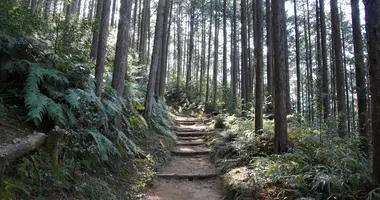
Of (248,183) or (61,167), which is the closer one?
(61,167)

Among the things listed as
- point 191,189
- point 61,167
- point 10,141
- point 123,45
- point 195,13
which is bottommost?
point 191,189

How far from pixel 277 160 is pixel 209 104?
1511 cm

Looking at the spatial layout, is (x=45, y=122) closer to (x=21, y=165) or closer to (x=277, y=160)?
(x=21, y=165)

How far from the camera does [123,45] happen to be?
7668 mm

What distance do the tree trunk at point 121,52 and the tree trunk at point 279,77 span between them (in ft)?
13.7

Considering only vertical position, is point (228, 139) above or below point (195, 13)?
below

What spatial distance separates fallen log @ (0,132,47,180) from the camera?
3.07m

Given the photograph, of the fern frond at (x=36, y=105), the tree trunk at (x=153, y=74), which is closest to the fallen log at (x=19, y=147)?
the fern frond at (x=36, y=105)

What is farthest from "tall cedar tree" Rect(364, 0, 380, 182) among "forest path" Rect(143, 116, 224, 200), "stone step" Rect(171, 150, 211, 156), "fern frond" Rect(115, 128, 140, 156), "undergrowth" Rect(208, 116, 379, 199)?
"stone step" Rect(171, 150, 211, 156)

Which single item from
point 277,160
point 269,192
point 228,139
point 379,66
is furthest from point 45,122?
point 228,139

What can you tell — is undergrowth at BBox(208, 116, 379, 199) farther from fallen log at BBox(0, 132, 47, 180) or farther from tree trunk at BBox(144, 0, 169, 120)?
tree trunk at BBox(144, 0, 169, 120)

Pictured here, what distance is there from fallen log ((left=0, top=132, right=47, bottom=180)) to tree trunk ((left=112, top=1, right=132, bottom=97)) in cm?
362

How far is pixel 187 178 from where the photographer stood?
721 cm

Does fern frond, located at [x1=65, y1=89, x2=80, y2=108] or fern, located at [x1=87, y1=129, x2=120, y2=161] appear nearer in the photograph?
fern frond, located at [x1=65, y1=89, x2=80, y2=108]
